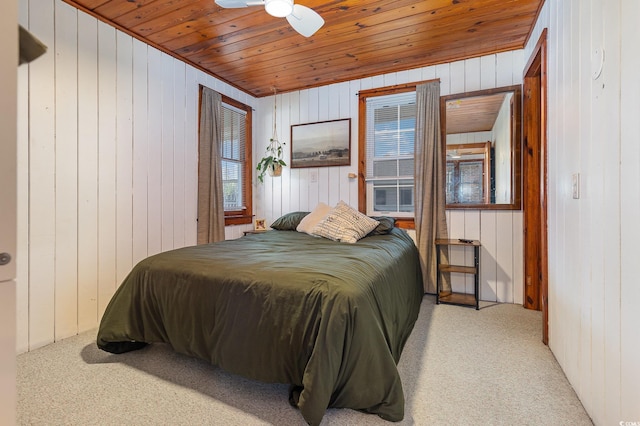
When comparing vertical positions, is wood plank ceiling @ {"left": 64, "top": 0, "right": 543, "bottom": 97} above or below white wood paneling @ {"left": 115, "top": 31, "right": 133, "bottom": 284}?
above

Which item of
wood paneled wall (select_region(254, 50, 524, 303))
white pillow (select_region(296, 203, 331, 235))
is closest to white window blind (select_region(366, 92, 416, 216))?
wood paneled wall (select_region(254, 50, 524, 303))

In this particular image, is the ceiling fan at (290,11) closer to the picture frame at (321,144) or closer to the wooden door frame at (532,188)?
the picture frame at (321,144)

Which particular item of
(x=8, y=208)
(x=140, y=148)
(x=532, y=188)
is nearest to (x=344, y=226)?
(x=532, y=188)

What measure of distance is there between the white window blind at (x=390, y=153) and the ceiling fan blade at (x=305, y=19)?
5.18 ft

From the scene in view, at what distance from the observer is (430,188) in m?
3.22

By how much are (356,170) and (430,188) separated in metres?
0.92

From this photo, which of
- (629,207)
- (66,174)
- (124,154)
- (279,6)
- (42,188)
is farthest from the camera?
(124,154)

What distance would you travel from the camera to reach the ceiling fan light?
1.92 m

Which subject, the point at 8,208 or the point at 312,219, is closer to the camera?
the point at 8,208

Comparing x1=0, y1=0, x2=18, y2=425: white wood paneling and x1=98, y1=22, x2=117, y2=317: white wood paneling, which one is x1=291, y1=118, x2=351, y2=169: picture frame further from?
x1=0, y1=0, x2=18, y2=425: white wood paneling

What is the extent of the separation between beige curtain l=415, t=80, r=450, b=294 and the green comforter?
114 centimetres

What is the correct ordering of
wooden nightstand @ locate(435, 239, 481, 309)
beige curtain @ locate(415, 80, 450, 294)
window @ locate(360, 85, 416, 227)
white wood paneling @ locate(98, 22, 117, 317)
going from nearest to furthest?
white wood paneling @ locate(98, 22, 117, 317) < wooden nightstand @ locate(435, 239, 481, 309) < beige curtain @ locate(415, 80, 450, 294) < window @ locate(360, 85, 416, 227)

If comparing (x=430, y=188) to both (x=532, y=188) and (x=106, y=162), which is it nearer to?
(x=532, y=188)

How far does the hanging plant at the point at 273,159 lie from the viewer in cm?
403
